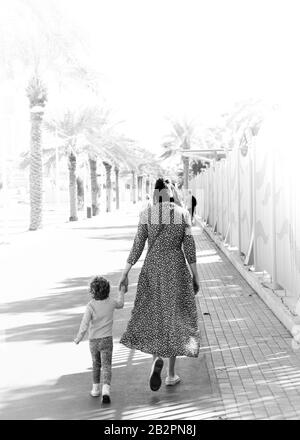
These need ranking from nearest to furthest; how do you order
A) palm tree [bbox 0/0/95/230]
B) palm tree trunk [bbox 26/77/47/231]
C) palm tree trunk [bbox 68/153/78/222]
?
palm tree [bbox 0/0/95/230] < palm tree trunk [bbox 26/77/47/231] < palm tree trunk [bbox 68/153/78/222]

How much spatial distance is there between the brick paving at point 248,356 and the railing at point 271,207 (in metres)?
0.47

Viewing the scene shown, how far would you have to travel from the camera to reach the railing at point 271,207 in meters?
9.78

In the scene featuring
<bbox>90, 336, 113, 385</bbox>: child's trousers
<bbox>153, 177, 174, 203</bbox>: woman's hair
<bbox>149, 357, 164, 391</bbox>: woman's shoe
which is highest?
<bbox>153, 177, 174, 203</bbox>: woman's hair

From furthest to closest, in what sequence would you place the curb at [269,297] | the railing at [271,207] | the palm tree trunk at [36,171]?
the palm tree trunk at [36,171] < the railing at [271,207] < the curb at [269,297]

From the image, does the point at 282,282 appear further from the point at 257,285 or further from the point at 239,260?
the point at 239,260

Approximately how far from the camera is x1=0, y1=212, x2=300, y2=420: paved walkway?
19.0 ft

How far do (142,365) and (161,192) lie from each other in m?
1.74

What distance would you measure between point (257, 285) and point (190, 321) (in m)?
5.65

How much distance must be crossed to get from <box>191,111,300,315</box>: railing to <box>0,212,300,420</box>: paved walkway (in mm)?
584

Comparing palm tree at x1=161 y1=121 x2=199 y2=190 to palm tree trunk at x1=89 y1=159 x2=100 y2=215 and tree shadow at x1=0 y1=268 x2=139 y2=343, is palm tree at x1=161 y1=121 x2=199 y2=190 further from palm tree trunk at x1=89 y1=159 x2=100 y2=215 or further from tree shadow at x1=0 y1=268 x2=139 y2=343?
tree shadow at x1=0 y1=268 x2=139 y2=343

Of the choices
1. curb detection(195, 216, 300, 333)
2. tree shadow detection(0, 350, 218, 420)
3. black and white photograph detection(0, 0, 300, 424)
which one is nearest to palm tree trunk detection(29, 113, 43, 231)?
→ black and white photograph detection(0, 0, 300, 424)

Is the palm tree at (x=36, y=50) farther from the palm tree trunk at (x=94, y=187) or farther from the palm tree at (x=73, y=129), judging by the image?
the palm tree trunk at (x=94, y=187)

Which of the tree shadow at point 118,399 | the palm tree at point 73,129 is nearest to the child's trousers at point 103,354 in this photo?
the tree shadow at point 118,399

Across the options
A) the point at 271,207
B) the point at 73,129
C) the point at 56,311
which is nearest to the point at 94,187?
the point at 73,129
